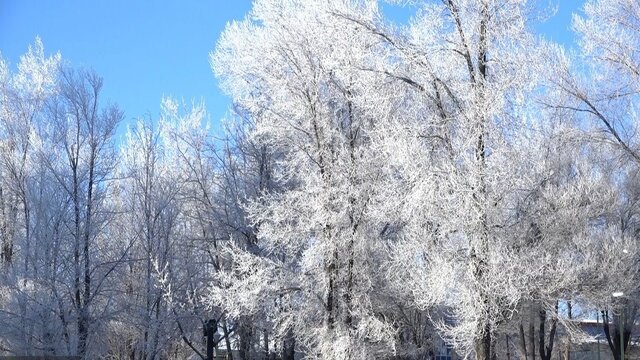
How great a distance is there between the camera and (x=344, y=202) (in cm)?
2047

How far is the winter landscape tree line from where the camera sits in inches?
617

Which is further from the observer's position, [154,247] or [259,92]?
[154,247]

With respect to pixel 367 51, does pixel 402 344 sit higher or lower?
lower

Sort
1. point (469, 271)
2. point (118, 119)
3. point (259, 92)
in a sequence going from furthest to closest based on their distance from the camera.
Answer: point (118, 119) → point (259, 92) → point (469, 271)

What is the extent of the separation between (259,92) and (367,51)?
7604mm

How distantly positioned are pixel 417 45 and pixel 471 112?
6.89 feet

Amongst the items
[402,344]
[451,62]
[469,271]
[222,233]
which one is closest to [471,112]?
[451,62]

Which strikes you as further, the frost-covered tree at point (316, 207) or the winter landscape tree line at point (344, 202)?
the frost-covered tree at point (316, 207)

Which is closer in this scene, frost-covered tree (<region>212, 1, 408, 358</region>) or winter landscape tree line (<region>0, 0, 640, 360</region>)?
winter landscape tree line (<region>0, 0, 640, 360</region>)

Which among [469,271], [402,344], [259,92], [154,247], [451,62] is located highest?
[259,92]

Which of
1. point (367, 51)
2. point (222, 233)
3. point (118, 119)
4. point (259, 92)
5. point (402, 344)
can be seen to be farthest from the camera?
point (118, 119)

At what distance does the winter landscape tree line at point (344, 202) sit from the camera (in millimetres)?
15664

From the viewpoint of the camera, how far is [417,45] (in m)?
16.5

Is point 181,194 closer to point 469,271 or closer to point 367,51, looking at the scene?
point 367,51
